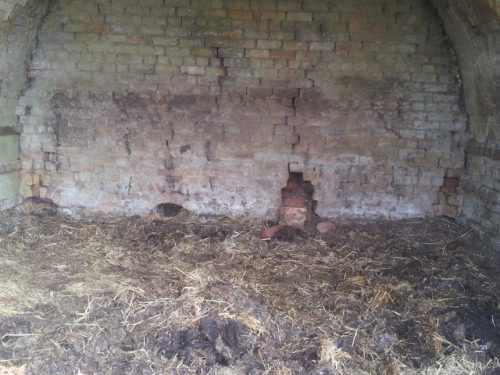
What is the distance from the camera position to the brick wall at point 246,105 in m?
5.97

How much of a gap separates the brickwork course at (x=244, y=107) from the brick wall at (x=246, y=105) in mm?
13

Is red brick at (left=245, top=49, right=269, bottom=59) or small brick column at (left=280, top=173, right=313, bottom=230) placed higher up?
red brick at (left=245, top=49, right=269, bottom=59)

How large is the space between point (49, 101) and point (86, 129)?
0.59 m

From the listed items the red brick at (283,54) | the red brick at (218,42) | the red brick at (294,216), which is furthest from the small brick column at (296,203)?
the red brick at (218,42)

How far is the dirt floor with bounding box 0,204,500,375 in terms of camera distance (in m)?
3.69

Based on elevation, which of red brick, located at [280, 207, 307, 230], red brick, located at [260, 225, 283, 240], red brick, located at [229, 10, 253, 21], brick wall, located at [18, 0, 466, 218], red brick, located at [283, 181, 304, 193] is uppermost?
red brick, located at [229, 10, 253, 21]

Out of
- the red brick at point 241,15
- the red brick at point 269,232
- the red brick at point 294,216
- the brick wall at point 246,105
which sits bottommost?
the red brick at point 269,232

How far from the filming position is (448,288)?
4.64 m

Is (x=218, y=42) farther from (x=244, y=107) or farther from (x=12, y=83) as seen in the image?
(x=12, y=83)

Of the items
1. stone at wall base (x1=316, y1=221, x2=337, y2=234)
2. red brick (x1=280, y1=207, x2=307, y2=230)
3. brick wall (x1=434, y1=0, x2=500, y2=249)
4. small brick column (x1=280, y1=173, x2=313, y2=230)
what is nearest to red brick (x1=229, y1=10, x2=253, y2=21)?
small brick column (x1=280, y1=173, x2=313, y2=230)

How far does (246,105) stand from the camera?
6.18 meters

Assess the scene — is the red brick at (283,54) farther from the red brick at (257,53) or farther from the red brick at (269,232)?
the red brick at (269,232)

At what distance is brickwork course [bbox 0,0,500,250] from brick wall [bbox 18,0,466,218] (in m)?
0.01

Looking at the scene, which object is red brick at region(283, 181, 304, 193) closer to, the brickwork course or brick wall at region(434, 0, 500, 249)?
the brickwork course
